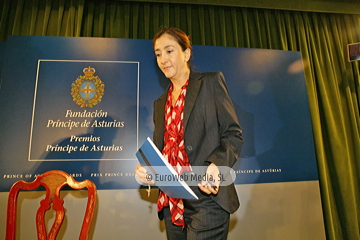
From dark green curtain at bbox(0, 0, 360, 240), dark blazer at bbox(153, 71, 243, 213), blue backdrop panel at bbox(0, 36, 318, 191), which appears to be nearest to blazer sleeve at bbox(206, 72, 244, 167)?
dark blazer at bbox(153, 71, 243, 213)

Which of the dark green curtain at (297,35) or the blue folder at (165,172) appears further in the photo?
the dark green curtain at (297,35)

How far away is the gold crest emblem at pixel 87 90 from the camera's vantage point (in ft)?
6.83

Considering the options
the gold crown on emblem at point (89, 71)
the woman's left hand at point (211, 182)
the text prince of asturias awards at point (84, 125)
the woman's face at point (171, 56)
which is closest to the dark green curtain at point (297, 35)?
the gold crown on emblem at point (89, 71)

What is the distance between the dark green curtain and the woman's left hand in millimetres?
2184

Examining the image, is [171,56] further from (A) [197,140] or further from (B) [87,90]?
(B) [87,90]

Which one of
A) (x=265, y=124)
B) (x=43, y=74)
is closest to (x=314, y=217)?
(x=265, y=124)

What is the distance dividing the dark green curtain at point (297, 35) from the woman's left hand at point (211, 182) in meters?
2.18

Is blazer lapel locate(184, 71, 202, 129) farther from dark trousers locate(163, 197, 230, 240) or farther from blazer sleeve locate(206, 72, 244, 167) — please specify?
dark trousers locate(163, 197, 230, 240)

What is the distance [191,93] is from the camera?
125 cm

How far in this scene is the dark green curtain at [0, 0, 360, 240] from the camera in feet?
8.78

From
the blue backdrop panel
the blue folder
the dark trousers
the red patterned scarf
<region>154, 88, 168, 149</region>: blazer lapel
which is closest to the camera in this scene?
the blue folder

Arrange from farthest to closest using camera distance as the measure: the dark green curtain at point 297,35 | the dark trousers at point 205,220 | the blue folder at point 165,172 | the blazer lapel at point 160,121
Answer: the dark green curtain at point 297,35 < the blazer lapel at point 160,121 < the dark trousers at point 205,220 < the blue folder at point 165,172

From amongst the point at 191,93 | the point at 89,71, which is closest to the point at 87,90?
the point at 89,71

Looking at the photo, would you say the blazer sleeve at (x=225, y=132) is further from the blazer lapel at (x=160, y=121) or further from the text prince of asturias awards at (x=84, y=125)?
the text prince of asturias awards at (x=84, y=125)
